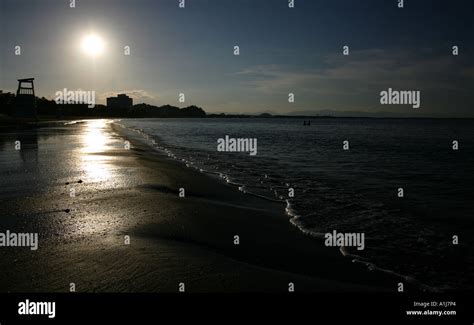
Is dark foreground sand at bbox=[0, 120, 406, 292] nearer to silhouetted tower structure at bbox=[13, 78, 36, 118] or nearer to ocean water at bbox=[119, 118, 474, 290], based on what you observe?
ocean water at bbox=[119, 118, 474, 290]

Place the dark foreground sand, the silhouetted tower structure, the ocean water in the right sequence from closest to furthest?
the dark foreground sand → the ocean water → the silhouetted tower structure

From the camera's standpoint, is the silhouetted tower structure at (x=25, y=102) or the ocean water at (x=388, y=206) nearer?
the ocean water at (x=388, y=206)

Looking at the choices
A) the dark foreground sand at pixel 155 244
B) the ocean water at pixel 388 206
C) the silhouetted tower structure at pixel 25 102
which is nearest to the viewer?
the dark foreground sand at pixel 155 244

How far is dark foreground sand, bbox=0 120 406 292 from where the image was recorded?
5051mm

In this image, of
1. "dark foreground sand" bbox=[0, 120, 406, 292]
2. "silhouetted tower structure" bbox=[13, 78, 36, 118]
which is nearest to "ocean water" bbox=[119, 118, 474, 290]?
"dark foreground sand" bbox=[0, 120, 406, 292]

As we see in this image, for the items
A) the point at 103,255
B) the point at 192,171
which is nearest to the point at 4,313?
the point at 103,255

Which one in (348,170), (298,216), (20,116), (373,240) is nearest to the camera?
(373,240)

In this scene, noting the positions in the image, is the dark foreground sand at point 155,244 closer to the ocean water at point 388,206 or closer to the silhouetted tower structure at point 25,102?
the ocean water at point 388,206

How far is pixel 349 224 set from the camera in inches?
351

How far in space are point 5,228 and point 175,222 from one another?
357 cm

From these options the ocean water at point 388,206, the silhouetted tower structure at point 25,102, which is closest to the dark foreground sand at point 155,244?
the ocean water at point 388,206

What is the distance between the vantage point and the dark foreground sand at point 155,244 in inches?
199

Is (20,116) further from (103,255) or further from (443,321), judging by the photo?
(443,321)

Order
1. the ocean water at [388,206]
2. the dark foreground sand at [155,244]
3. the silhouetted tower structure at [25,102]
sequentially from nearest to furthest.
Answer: the dark foreground sand at [155,244], the ocean water at [388,206], the silhouetted tower structure at [25,102]
